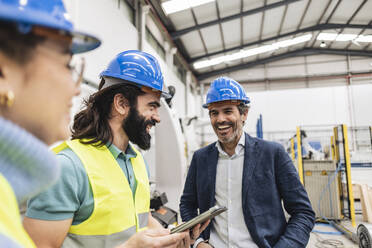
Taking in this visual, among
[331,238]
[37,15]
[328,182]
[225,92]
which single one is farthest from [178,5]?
[37,15]

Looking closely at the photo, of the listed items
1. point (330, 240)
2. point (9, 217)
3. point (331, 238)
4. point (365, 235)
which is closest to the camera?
point (9, 217)

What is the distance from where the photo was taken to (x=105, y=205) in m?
1.09

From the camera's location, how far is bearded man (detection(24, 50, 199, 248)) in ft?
3.22

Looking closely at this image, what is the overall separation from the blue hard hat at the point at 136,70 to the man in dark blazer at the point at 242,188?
65 centimetres

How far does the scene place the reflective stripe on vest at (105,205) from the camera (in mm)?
1070

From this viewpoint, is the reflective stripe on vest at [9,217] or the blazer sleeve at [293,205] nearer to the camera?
the reflective stripe on vest at [9,217]

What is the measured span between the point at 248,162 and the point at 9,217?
1523mm

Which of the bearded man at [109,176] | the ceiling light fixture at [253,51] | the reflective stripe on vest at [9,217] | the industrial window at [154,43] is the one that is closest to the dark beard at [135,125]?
the bearded man at [109,176]

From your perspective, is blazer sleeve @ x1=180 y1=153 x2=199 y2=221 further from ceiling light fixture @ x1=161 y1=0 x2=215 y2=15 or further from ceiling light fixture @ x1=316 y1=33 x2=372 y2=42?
ceiling light fixture @ x1=316 y1=33 x2=372 y2=42

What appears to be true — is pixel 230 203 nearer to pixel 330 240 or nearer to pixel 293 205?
pixel 293 205

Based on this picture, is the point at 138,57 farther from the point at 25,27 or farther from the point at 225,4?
the point at 225,4

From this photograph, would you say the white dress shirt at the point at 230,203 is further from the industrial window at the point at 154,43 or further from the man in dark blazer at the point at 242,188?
the industrial window at the point at 154,43

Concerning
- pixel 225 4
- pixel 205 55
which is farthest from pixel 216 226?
pixel 205 55

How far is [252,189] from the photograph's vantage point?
1653 mm
